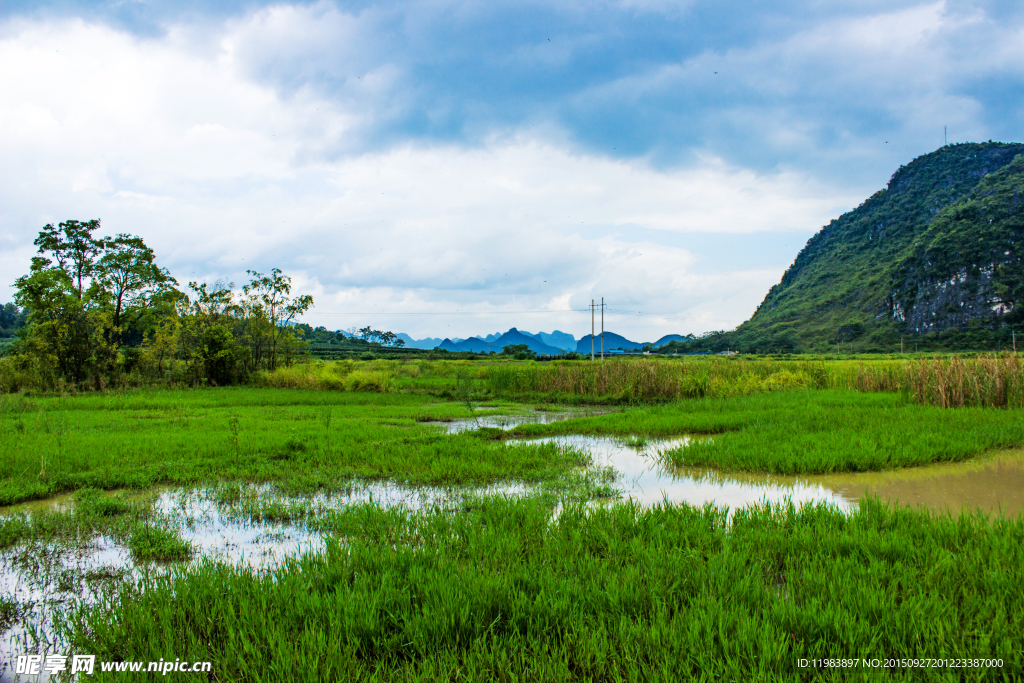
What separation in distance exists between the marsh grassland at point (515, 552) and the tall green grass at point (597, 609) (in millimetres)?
17

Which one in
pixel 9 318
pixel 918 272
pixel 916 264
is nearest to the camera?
pixel 9 318

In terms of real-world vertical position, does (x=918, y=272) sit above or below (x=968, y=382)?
above

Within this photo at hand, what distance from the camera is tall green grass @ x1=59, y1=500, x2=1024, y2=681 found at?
101 inches

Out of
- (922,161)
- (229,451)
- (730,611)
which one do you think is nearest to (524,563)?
(730,611)

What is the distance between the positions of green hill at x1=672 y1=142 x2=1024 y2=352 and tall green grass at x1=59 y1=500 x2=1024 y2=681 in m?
83.5

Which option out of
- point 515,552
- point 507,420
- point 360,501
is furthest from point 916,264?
point 515,552

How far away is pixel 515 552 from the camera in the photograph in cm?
397

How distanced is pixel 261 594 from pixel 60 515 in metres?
3.45

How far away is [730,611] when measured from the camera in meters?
2.93

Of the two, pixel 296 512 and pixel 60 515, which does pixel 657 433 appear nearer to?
pixel 296 512

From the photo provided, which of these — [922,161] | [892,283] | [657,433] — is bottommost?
[657,433]

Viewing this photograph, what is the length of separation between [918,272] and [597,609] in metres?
100

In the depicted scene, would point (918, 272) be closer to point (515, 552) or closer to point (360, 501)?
point (360, 501)

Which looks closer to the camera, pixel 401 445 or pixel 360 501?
pixel 360 501
